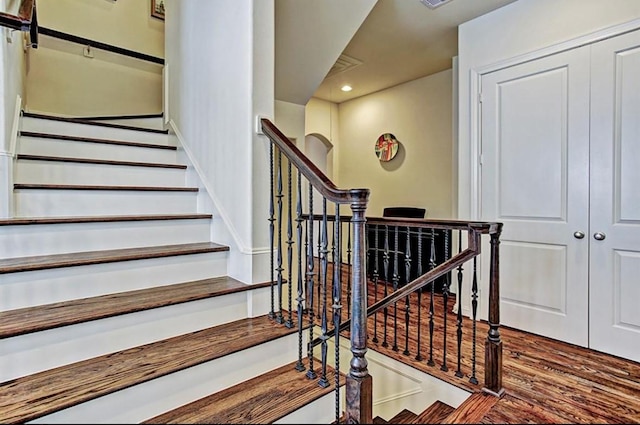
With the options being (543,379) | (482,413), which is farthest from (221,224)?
(543,379)

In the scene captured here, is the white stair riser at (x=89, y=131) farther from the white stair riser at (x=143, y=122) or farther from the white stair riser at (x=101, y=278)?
the white stair riser at (x=101, y=278)

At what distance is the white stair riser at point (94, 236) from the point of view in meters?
1.79

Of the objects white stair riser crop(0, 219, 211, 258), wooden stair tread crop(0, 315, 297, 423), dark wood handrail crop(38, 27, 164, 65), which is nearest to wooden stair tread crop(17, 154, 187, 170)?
white stair riser crop(0, 219, 211, 258)

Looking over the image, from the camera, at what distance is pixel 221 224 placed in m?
2.33

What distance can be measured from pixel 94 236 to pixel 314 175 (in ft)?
4.44

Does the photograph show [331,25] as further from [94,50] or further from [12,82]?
[94,50]

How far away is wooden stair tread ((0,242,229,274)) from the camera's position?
161 centimetres

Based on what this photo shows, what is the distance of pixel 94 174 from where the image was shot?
246 cm

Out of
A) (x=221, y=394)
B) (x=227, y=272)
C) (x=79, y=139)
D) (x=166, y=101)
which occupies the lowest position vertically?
(x=221, y=394)

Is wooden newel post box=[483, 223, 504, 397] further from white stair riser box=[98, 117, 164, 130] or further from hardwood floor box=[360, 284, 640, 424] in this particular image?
white stair riser box=[98, 117, 164, 130]

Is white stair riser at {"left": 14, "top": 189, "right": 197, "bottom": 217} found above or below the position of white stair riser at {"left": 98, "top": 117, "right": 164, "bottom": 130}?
below

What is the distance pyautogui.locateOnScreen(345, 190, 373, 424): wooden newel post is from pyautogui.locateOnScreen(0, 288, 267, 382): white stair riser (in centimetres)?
83

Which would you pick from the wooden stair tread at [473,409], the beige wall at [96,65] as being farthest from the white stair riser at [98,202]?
the beige wall at [96,65]

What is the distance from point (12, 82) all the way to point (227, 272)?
176 cm
